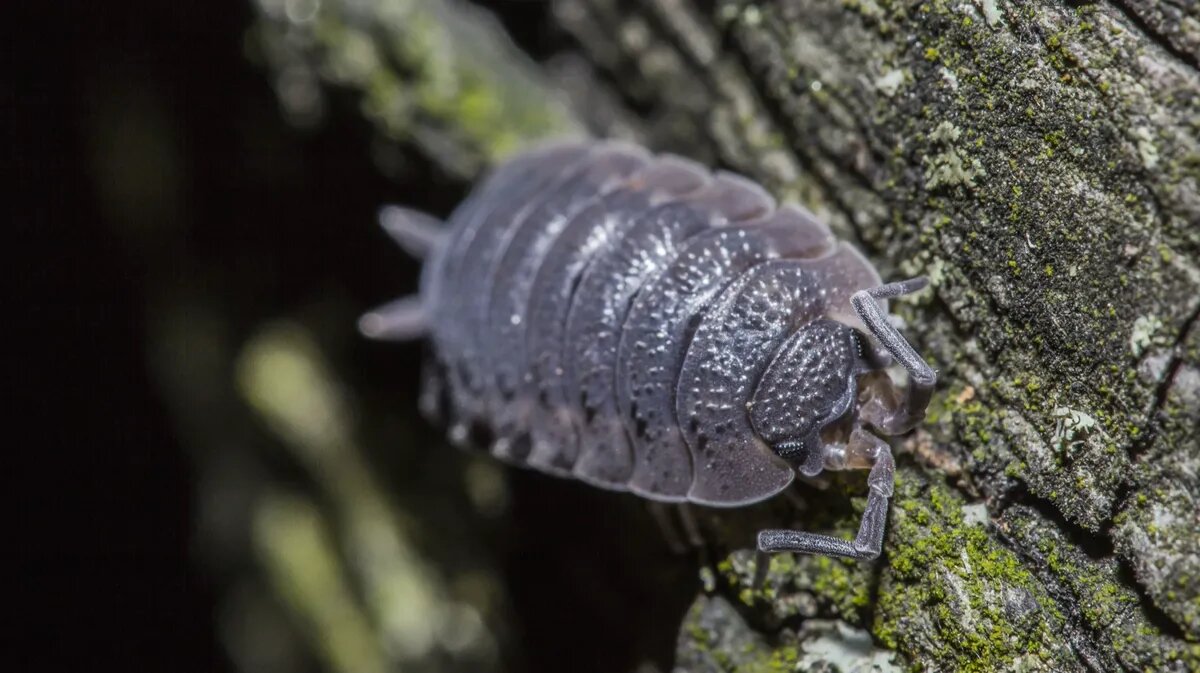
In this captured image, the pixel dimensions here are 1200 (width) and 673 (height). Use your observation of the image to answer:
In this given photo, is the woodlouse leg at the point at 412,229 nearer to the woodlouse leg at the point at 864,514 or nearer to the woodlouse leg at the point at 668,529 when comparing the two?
the woodlouse leg at the point at 668,529

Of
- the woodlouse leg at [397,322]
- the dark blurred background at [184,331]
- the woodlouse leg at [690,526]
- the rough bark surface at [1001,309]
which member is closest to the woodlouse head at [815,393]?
the rough bark surface at [1001,309]

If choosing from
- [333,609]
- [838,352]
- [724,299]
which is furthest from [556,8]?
[333,609]

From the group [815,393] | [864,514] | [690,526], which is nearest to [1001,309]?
[815,393]

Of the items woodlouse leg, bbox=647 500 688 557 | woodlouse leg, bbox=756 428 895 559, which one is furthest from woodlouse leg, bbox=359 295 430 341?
woodlouse leg, bbox=756 428 895 559

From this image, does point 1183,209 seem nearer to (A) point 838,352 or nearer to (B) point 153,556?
(A) point 838,352

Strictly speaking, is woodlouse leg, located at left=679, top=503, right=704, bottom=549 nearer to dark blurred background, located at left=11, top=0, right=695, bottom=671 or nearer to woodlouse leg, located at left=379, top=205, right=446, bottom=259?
dark blurred background, located at left=11, top=0, right=695, bottom=671
